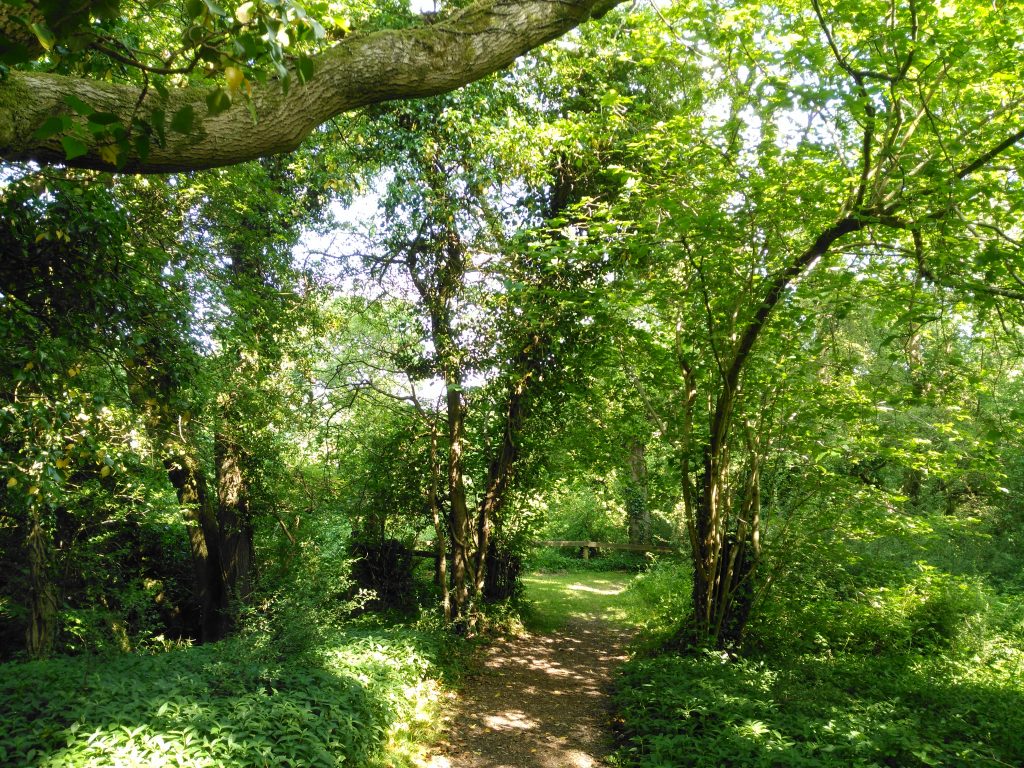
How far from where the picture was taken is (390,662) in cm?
654

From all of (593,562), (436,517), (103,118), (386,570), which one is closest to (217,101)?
(103,118)

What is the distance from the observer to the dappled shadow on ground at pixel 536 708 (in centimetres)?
562

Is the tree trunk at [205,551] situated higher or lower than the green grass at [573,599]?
higher

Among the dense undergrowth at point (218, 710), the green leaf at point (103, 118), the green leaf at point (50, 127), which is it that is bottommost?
the dense undergrowth at point (218, 710)

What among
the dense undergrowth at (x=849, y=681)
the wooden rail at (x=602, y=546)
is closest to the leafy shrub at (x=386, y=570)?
the dense undergrowth at (x=849, y=681)

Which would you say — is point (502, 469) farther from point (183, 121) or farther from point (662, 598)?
point (183, 121)

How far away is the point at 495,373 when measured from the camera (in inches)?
379

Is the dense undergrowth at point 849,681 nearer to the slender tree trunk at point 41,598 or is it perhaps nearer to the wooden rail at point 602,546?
the slender tree trunk at point 41,598

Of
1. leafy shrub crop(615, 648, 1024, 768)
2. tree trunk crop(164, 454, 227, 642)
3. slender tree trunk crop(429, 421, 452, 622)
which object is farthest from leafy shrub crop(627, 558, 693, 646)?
tree trunk crop(164, 454, 227, 642)

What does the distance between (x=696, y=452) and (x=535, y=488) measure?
3881 mm

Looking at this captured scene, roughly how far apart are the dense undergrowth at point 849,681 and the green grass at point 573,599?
1.66 m

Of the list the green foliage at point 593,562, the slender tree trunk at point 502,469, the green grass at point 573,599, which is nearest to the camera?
the slender tree trunk at point 502,469

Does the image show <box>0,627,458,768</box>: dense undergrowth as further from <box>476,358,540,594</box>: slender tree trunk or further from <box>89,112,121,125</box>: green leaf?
<box>89,112,121,125</box>: green leaf

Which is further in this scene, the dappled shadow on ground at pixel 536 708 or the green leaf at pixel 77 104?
the dappled shadow on ground at pixel 536 708
